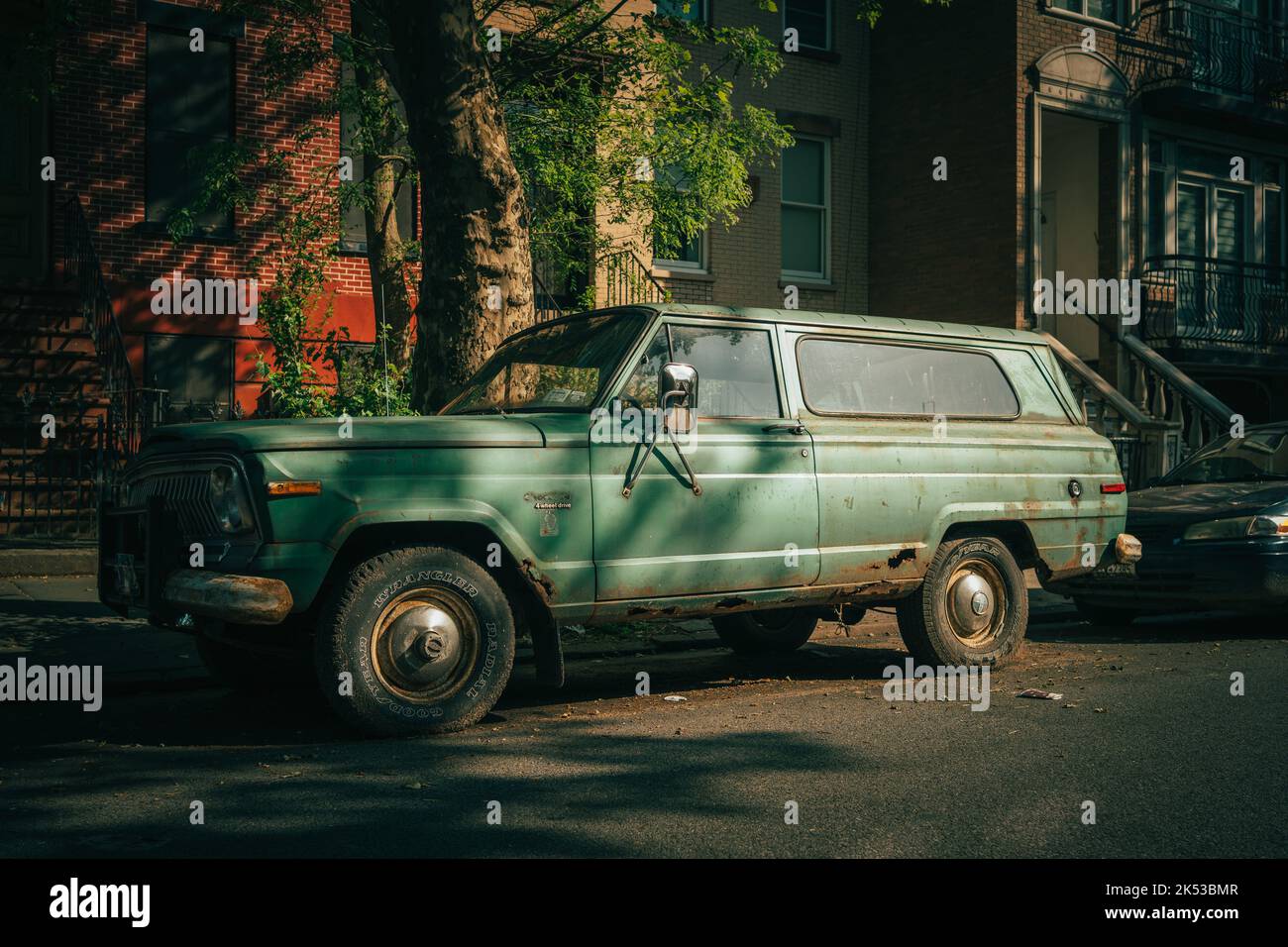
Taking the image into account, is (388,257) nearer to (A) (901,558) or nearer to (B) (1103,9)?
(A) (901,558)

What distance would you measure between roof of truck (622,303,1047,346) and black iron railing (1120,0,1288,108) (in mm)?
13825

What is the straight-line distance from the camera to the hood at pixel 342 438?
5.76 m

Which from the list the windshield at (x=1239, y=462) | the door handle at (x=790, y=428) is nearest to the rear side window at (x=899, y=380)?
the door handle at (x=790, y=428)

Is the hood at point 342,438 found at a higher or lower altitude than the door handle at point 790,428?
lower

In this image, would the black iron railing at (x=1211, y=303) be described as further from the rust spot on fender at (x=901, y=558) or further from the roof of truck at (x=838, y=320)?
the rust spot on fender at (x=901, y=558)

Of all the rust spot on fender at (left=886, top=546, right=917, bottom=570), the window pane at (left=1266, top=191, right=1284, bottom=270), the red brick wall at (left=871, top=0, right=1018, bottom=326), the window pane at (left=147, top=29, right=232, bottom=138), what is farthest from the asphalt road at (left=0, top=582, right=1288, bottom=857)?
the window pane at (left=1266, top=191, right=1284, bottom=270)

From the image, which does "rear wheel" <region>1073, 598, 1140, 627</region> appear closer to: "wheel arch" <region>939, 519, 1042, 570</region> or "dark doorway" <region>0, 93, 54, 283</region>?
"wheel arch" <region>939, 519, 1042, 570</region>

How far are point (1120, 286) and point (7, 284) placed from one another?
50.2 feet

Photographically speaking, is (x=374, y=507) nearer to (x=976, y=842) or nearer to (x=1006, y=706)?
(x=976, y=842)

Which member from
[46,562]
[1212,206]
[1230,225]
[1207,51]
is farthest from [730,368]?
[1230,225]

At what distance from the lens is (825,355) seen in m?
7.48

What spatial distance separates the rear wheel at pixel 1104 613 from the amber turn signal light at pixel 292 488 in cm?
676

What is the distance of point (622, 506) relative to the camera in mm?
6504
